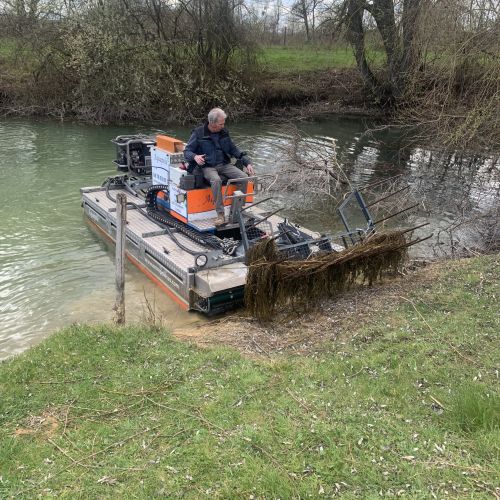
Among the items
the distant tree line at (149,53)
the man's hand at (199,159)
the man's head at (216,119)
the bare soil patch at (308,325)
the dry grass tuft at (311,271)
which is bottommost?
the bare soil patch at (308,325)

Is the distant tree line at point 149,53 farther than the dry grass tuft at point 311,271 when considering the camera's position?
Yes

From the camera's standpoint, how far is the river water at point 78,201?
322 inches

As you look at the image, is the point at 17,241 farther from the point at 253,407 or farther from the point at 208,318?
the point at 253,407

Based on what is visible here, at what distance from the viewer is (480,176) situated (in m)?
16.4

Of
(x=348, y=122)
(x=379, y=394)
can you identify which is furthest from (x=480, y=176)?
(x=379, y=394)

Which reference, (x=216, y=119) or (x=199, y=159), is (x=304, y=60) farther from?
(x=199, y=159)

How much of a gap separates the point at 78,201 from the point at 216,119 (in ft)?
19.9

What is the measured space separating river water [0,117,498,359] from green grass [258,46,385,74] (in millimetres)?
5417

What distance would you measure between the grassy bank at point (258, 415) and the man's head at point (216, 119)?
3.98 meters

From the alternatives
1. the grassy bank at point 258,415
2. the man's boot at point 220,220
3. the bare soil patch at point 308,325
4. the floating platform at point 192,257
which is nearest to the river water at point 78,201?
the floating platform at point 192,257

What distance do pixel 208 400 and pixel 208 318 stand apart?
287 cm

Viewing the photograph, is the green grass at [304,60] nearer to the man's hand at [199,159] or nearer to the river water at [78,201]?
the river water at [78,201]

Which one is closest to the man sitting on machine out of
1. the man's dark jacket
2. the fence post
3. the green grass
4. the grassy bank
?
the man's dark jacket

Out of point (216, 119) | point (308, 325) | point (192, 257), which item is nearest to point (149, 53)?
point (216, 119)
